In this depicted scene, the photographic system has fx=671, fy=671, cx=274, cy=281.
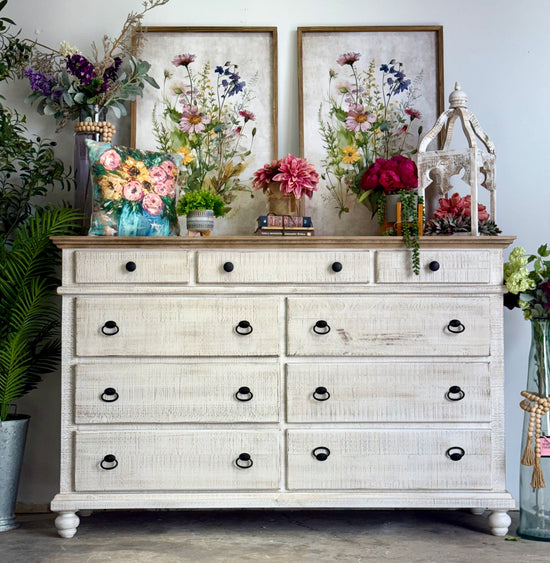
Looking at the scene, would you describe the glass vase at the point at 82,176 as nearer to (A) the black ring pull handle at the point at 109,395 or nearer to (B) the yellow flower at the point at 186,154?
(B) the yellow flower at the point at 186,154

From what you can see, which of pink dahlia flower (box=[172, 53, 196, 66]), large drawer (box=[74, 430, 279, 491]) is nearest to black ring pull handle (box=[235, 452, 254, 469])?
large drawer (box=[74, 430, 279, 491])

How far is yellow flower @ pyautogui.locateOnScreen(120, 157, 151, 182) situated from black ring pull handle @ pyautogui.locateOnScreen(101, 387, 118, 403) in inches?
31.6

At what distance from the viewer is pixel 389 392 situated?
2.47 meters

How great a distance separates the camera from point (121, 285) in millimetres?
2488

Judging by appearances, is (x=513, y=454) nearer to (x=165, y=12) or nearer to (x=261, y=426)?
(x=261, y=426)

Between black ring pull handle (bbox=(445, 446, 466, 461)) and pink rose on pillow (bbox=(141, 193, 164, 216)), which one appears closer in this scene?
black ring pull handle (bbox=(445, 446, 466, 461))

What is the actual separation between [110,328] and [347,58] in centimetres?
163

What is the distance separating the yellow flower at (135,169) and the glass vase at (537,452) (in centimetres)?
159

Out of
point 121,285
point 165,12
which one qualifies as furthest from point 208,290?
point 165,12

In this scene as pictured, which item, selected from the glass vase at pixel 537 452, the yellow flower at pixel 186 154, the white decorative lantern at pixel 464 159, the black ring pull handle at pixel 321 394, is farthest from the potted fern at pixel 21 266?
the glass vase at pixel 537 452

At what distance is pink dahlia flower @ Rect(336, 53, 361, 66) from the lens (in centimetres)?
307

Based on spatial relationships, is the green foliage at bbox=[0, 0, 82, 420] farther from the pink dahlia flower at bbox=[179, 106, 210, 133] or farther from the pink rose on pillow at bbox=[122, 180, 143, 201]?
the pink dahlia flower at bbox=[179, 106, 210, 133]

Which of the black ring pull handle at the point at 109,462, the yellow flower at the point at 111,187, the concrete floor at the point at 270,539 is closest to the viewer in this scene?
the concrete floor at the point at 270,539

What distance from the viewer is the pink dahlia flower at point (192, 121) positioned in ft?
10.1
